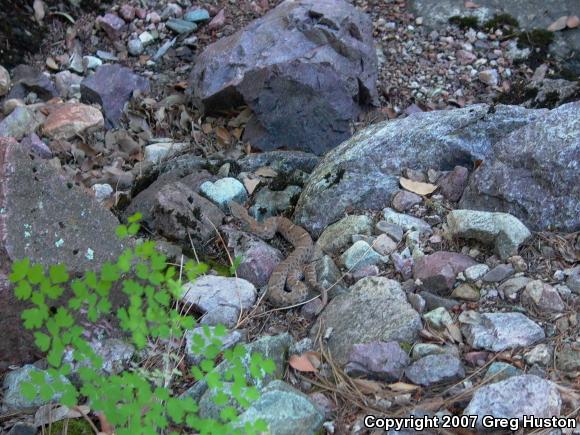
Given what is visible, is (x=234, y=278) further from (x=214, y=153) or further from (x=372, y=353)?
(x=214, y=153)

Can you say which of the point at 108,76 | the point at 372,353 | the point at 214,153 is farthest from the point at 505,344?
the point at 108,76

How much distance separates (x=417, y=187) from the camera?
4.54 m

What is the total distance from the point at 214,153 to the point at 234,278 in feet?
7.92

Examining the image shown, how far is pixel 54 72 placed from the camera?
7301mm

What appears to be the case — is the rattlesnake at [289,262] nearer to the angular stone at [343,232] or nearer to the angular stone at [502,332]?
the angular stone at [343,232]

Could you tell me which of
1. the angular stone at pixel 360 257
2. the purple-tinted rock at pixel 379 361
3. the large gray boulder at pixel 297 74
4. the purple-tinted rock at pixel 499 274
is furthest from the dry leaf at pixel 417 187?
the large gray boulder at pixel 297 74

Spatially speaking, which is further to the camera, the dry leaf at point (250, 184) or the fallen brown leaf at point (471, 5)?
the fallen brown leaf at point (471, 5)

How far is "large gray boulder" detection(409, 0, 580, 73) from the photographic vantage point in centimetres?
736

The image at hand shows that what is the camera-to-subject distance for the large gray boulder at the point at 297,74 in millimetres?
6383

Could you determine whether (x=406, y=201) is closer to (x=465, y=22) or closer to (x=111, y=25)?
(x=465, y=22)

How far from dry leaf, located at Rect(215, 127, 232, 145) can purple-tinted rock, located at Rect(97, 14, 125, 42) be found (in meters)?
2.01

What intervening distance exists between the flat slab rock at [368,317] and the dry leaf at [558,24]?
485 centimetres

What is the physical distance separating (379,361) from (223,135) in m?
3.75

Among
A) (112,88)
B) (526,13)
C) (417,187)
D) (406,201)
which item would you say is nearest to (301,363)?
(406,201)
